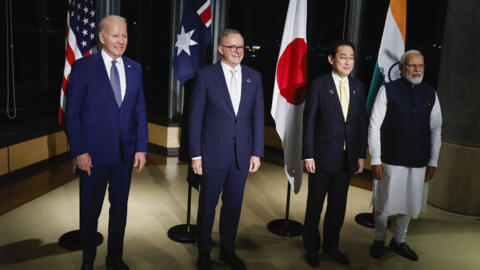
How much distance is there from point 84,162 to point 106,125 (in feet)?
0.82

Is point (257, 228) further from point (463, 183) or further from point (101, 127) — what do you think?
point (463, 183)

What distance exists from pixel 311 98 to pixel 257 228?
56.1 inches

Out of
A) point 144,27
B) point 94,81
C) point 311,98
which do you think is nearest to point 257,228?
point 311,98

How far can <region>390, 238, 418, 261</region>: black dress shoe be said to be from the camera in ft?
11.2

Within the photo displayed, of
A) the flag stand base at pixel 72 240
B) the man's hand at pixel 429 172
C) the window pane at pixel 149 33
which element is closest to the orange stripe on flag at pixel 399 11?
the man's hand at pixel 429 172

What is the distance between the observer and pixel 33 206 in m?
4.18

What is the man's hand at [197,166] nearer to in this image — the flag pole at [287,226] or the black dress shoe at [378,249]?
the flag pole at [287,226]

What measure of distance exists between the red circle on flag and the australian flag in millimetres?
712

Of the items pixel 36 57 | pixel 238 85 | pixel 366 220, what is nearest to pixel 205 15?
pixel 238 85

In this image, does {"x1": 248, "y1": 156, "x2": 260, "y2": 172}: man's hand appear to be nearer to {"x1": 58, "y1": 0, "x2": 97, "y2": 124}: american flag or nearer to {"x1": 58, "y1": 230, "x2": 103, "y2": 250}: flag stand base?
{"x1": 58, "y1": 230, "x2": 103, "y2": 250}: flag stand base

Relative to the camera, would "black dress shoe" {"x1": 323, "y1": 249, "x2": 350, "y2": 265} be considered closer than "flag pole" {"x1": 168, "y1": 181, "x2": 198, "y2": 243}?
Yes

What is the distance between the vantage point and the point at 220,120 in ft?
9.35

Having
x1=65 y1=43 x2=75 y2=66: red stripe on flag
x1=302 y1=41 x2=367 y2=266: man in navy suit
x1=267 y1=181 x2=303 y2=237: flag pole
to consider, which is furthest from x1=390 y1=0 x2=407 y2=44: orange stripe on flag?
x1=65 y1=43 x2=75 y2=66: red stripe on flag

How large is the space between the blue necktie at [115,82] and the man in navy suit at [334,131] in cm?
124
